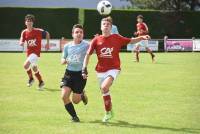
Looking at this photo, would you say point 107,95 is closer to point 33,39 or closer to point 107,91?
point 107,91

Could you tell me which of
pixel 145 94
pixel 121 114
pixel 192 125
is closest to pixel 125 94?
pixel 145 94

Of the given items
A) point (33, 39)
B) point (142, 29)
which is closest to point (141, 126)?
point (33, 39)

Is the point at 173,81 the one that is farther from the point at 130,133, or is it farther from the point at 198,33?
the point at 198,33

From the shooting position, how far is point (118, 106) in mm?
13016

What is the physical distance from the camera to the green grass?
10.2m

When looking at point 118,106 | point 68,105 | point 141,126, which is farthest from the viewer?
point 118,106

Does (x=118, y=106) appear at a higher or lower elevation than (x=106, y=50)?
lower

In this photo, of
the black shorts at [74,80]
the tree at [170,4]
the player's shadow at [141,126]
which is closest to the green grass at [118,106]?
the player's shadow at [141,126]

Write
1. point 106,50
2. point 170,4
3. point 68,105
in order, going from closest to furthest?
point 68,105, point 106,50, point 170,4

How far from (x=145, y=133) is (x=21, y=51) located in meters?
28.4

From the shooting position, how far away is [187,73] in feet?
71.3

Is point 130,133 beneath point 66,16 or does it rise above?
beneath

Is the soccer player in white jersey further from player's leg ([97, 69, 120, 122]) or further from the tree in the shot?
the tree

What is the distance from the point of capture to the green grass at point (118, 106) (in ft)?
33.4
